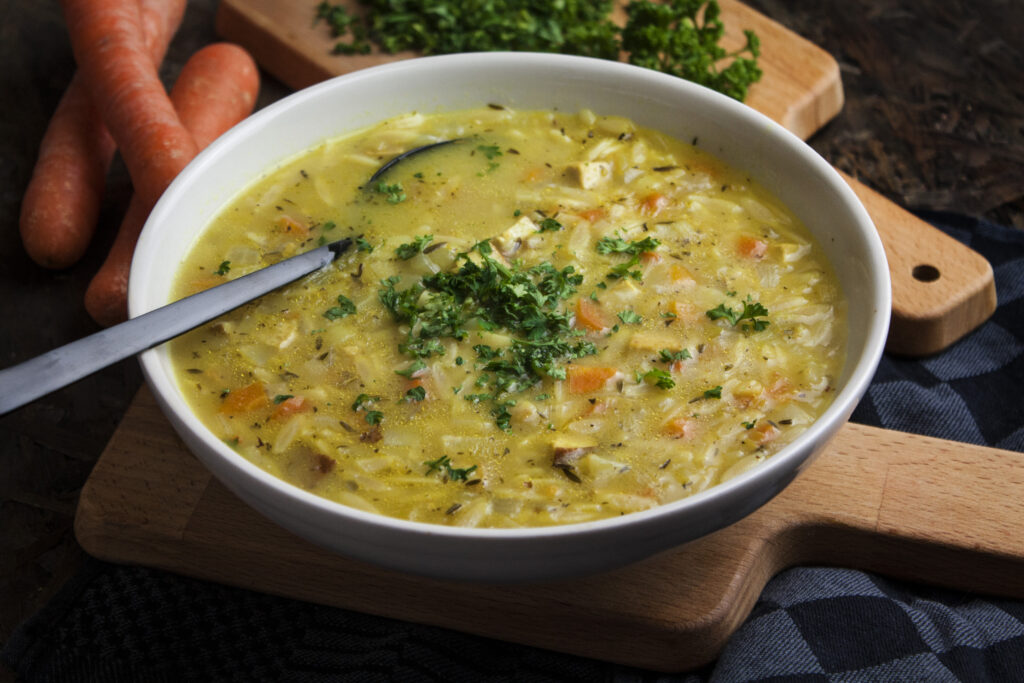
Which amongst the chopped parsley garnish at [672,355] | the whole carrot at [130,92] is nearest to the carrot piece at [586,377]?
the chopped parsley garnish at [672,355]

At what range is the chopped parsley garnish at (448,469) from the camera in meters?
3.14

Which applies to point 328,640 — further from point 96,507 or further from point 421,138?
point 421,138

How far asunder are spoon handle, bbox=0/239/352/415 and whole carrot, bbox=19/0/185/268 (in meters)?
1.57

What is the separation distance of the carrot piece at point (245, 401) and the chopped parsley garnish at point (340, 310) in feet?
1.22

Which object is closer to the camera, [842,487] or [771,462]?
[771,462]

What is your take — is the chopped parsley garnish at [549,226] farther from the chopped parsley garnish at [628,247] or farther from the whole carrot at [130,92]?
the whole carrot at [130,92]

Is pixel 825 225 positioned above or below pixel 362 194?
above

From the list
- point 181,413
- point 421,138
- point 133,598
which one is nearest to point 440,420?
point 181,413

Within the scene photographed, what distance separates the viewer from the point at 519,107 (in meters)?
4.52

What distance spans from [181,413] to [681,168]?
226 centimetres

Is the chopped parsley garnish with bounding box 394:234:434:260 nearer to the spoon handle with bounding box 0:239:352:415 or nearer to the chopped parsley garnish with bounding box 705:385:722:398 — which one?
the spoon handle with bounding box 0:239:352:415

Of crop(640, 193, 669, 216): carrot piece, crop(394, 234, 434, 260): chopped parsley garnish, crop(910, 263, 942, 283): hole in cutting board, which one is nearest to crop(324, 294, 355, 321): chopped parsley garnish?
crop(394, 234, 434, 260): chopped parsley garnish

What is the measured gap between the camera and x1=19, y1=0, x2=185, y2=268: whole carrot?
4.71 meters

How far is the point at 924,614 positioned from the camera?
11.4 feet
